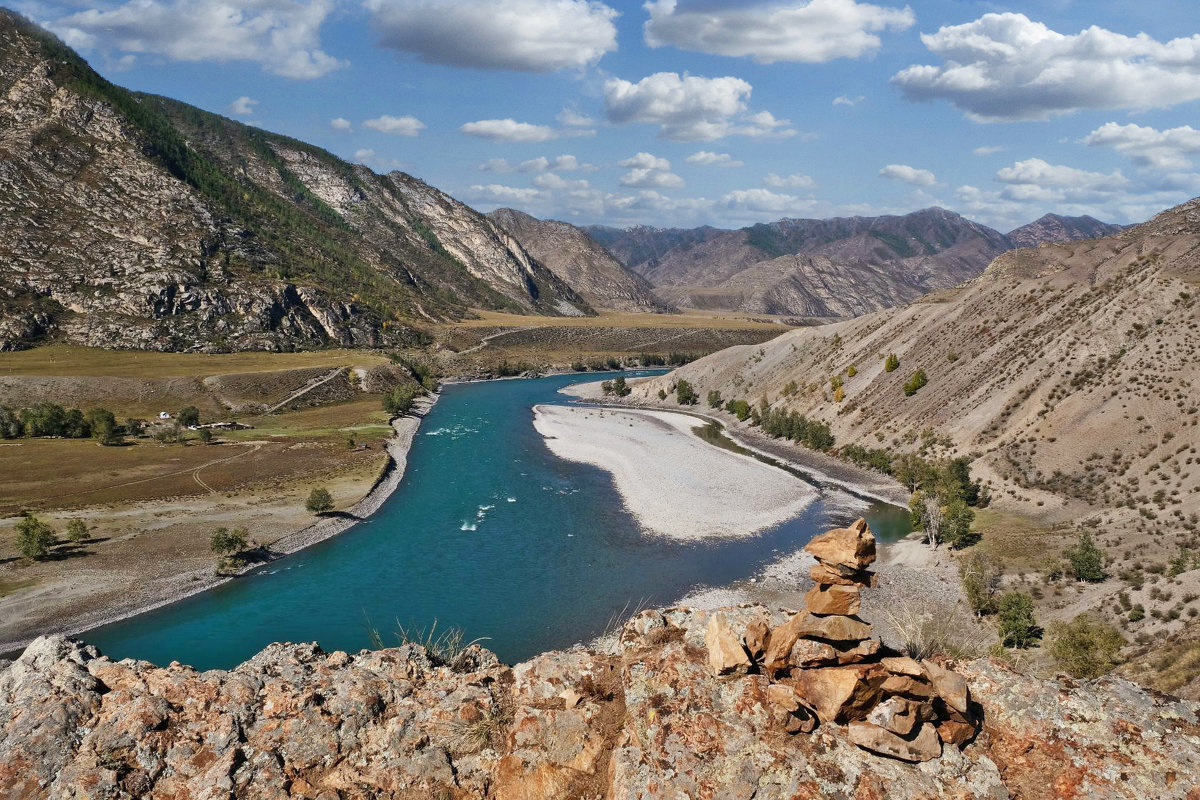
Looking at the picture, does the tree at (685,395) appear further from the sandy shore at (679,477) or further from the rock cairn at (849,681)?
the rock cairn at (849,681)

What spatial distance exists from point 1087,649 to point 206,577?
49.7m

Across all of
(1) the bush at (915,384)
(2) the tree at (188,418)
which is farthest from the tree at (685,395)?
(2) the tree at (188,418)

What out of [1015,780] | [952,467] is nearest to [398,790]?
[1015,780]

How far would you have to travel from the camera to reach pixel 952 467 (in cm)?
5788

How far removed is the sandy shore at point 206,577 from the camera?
38.4m

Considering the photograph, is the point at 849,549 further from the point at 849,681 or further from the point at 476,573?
the point at 476,573

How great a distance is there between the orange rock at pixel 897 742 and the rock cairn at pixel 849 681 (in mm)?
12

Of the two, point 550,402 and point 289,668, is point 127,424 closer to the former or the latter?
point 550,402

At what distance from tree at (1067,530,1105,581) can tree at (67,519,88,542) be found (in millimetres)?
65405

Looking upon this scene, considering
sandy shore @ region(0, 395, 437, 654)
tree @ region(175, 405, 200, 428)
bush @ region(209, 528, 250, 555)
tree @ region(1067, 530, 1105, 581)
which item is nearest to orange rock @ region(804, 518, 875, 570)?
tree @ region(1067, 530, 1105, 581)

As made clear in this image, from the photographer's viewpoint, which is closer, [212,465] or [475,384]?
[212,465]

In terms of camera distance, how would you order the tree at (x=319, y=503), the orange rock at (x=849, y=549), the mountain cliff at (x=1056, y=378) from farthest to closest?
the tree at (x=319, y=503) → the mountain cliff at (x=1056, y=378) → the orange rock at (x=849, y=549)

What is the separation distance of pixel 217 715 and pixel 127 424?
318ft

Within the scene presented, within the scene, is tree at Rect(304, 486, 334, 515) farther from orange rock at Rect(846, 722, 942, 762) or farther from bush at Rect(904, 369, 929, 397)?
bush at Rect(904, 369, 929, 397)
